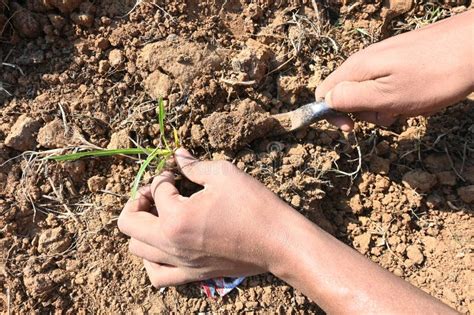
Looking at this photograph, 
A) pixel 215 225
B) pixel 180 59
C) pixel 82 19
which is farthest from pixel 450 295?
pixel 82 19

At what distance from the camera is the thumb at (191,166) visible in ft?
4.42

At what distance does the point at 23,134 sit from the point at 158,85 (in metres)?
0.47

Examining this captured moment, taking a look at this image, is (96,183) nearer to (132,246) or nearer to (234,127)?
(132,246)

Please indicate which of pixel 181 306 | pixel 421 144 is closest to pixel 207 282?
pixel 181 306

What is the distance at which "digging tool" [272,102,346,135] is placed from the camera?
1474 mm

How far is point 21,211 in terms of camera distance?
1.52 m

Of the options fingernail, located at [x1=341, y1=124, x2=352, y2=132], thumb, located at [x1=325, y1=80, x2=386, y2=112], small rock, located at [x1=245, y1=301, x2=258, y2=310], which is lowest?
small rock, located at [x1=245, y1=301, x2=258, y2=310]

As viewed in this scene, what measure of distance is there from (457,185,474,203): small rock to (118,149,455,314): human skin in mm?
575

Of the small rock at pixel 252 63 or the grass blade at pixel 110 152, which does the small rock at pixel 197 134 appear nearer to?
the grass blade at pixel 110 152

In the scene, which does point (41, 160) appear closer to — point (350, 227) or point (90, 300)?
point (90, 300)

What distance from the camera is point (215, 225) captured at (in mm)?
1244

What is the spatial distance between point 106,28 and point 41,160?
0.51 meters

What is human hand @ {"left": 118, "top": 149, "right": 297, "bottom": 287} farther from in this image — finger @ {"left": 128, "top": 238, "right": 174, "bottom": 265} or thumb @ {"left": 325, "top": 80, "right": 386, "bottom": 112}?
thumb @ {"left": 325, "top": 80, "right": 386, "bottom": 112}

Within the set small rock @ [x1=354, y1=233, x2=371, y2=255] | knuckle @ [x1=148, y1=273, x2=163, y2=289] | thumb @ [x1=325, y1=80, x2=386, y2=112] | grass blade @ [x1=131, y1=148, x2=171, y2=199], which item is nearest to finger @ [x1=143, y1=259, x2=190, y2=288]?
knuckle @ [x1=148, y1=273, x2=163, y2=289]
